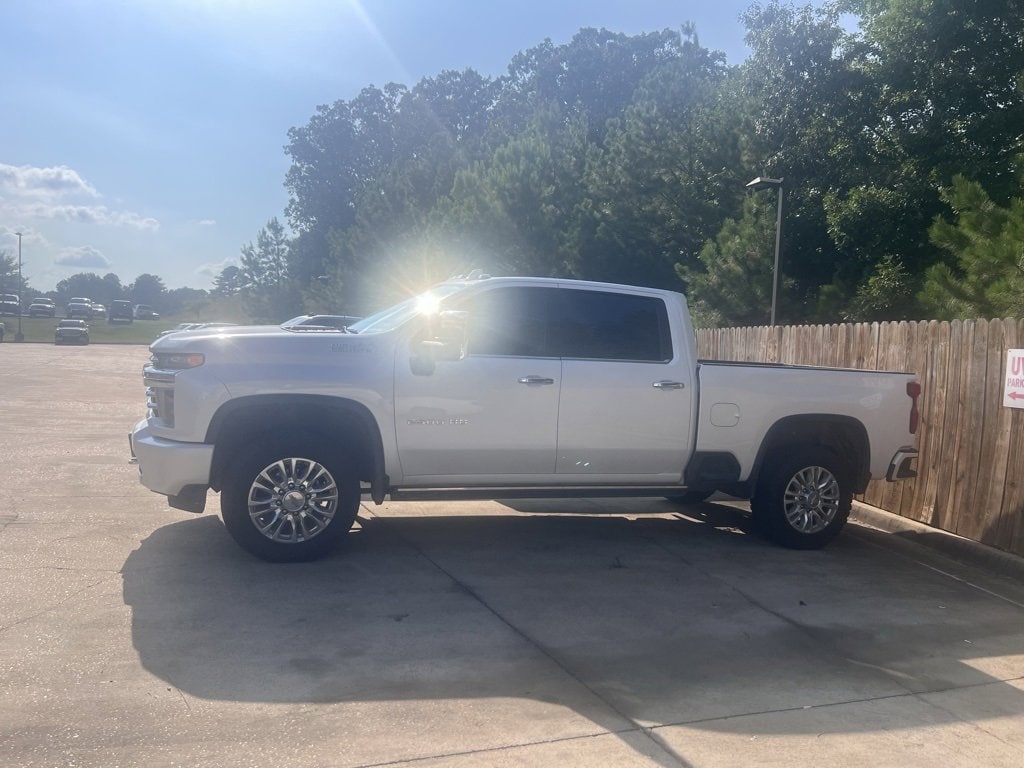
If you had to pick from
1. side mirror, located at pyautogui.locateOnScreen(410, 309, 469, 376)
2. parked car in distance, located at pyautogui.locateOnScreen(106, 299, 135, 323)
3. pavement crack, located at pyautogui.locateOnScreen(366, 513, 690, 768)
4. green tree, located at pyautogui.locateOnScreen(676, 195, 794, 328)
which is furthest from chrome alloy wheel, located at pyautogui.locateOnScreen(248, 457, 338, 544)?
parked car in distance, located at pyautogui.locateOnScreen(106, 299, 135, 323)

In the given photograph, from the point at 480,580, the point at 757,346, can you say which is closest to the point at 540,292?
the point at 480,580

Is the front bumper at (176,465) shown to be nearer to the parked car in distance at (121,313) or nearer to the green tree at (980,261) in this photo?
the green tree at (980,261)

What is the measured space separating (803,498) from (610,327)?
6.98ft

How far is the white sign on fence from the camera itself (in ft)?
26.1

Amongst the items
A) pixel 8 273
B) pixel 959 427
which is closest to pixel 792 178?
pixel 959 427

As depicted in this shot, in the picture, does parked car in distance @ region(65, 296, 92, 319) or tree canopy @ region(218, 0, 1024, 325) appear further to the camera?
parked car in distance @ region(65, 296, 92, 319)

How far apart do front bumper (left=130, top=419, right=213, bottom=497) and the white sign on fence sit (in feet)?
20.2

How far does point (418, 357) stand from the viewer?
23.4 feet

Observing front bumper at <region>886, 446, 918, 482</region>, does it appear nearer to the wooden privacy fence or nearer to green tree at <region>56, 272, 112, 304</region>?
the wooden privacy fence

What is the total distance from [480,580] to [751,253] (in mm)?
15392

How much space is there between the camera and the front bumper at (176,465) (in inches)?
263

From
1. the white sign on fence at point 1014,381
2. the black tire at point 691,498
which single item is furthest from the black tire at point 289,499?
the white sign on fence at point 1014,381

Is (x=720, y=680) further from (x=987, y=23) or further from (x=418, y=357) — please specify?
(x=987, y=23)

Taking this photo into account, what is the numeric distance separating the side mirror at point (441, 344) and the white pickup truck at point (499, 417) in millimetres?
14
